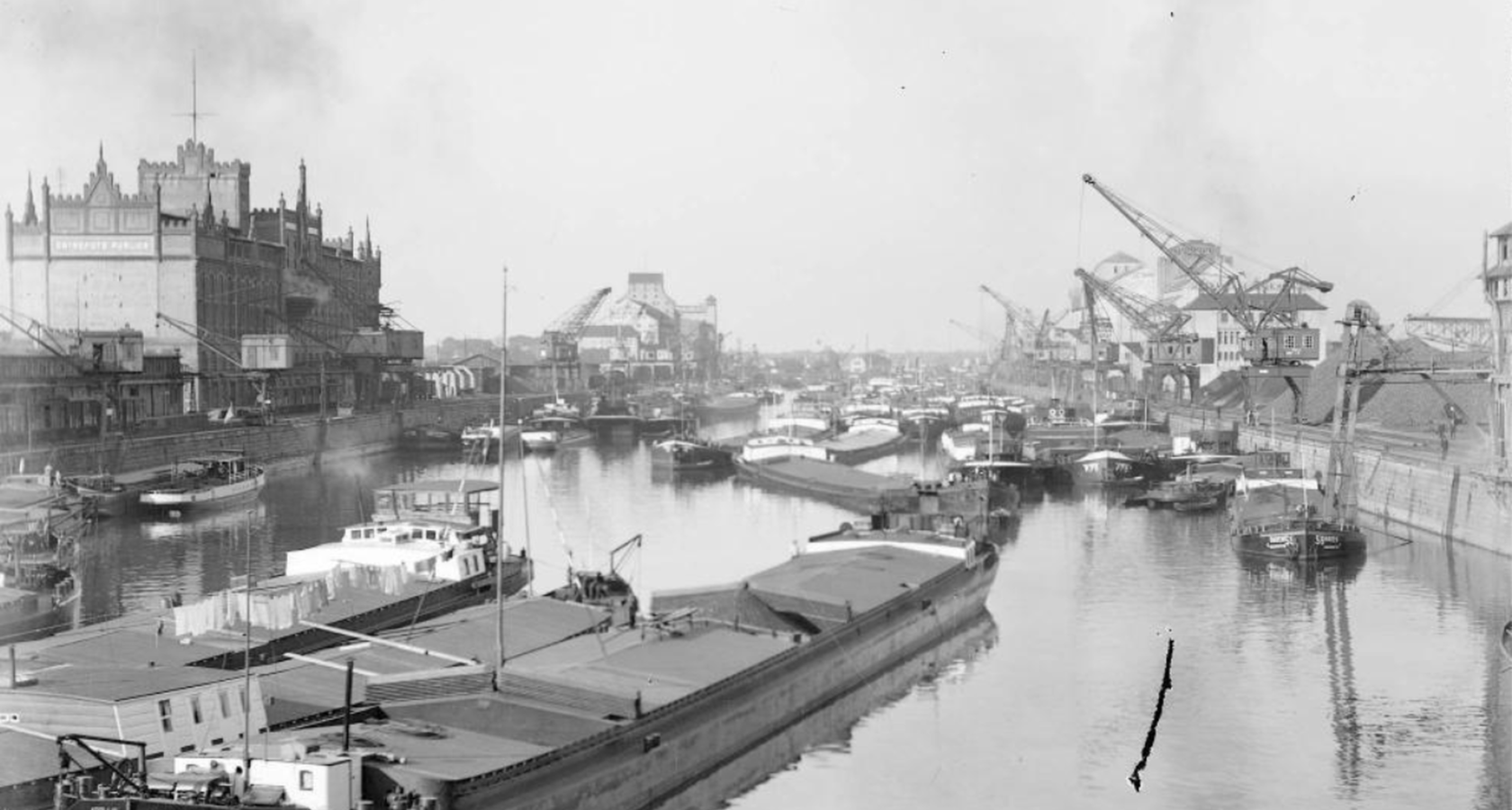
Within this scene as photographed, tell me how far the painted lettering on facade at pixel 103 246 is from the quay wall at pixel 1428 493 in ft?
189

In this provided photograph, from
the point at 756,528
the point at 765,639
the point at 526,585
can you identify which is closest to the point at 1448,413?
the point at 756,528

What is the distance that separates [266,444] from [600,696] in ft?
188

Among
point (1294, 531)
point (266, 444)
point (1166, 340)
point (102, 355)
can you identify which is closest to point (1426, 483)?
point (1294, 531)

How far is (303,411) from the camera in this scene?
333 ft

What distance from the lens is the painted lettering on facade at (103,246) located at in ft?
286

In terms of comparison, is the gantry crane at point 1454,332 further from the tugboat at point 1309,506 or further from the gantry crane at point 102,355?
the gantry crane at point 102,355

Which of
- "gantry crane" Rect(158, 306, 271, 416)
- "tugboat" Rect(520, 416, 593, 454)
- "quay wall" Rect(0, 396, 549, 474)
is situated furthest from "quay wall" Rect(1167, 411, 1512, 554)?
"gantry crane" Rect(158, 306, 271, 416)

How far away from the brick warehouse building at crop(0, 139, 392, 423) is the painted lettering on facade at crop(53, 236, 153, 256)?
5 centimetres

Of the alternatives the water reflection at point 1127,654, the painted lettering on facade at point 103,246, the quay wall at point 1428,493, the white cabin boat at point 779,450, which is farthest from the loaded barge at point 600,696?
the painted lettering on facade at point 103,246

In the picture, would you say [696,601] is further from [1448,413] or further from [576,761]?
[1448,413]

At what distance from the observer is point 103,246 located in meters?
87.9

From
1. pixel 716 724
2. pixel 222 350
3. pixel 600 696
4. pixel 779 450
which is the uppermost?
pixel 222 350

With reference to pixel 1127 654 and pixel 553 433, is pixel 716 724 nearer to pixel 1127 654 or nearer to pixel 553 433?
pixel 1127 654

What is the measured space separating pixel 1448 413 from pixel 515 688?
61318 mm
